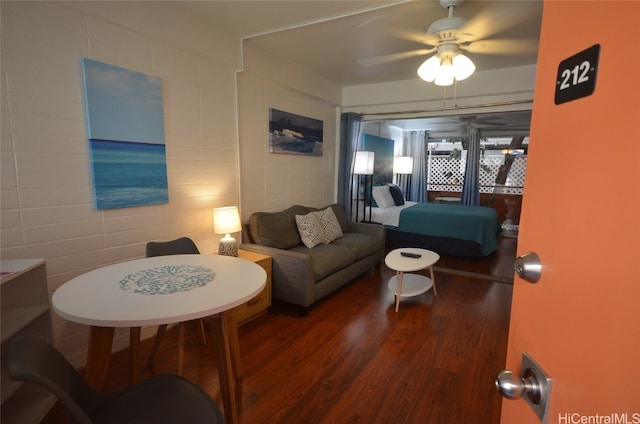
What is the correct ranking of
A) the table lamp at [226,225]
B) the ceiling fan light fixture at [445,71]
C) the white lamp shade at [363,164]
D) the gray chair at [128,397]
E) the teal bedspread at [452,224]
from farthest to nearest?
the white lamp shade at [363,164]
the teal bedspread at [452,224]
the table lamp at [226,225]
the ceiling fan light fixture at [445,71]
the gray chair at [128,397]

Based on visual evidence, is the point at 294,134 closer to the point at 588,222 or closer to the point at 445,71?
the point at 445,71

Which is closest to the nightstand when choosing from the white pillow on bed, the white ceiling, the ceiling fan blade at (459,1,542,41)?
the white ceiling

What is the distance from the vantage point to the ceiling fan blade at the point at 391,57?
10.0 ft

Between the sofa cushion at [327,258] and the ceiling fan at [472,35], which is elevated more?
the ceiling fan at [472,35]

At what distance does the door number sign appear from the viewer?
451 millimetres

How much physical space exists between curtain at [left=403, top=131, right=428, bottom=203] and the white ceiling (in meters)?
4.07

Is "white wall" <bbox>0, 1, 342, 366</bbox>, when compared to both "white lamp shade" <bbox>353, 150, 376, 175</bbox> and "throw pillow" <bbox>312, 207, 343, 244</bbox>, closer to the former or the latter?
"throw pillow" <bbox>312, 207, 343, 244</bbox>

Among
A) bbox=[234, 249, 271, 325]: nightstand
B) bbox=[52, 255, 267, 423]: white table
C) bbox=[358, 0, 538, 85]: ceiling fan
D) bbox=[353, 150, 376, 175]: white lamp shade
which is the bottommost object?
bbox=[234, 249, 271, 325]: nightstand

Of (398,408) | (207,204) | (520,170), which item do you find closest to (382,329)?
(398,408)

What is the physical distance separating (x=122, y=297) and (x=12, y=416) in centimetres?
81

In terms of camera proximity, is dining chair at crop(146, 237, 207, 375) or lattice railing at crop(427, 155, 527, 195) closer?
dining chair at crop(146, 237, 207, 375)

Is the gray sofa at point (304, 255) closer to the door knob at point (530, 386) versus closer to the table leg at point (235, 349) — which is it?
the table leg at point (235, 349)

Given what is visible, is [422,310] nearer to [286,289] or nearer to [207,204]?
[286,289]

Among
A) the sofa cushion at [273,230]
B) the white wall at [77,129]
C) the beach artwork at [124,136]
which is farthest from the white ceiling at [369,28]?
the sofa cushion at [273,230]
